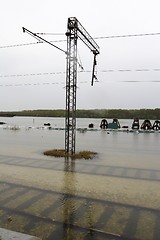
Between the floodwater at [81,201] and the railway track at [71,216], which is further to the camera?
the floodwater at [81,201]

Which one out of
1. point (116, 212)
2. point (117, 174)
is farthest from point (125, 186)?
point (116, 212)

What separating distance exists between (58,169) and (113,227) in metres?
8.09

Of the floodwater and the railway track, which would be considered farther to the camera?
the floodwater

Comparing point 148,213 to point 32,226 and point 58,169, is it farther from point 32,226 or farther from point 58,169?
point 58,169

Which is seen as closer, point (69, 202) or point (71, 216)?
point (71, 216)

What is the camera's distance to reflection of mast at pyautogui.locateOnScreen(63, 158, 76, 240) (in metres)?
6.45

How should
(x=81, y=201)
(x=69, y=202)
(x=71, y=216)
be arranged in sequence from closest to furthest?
(x=71, y=216) → (x=69, y=202) → (x=81, y=201)

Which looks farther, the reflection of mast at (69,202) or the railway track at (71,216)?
the reflection of mast at (69,202)

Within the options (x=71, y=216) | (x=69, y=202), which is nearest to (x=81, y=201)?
(x=69, y=202)

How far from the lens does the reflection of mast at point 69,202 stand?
645 cm

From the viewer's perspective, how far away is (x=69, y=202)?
8727 mm

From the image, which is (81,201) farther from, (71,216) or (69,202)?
(71,216)

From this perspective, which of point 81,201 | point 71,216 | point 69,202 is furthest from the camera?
point 81,201

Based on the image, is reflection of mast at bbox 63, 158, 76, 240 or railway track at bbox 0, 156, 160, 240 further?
reflection of mast at bbox 63, 158, 76, 240
